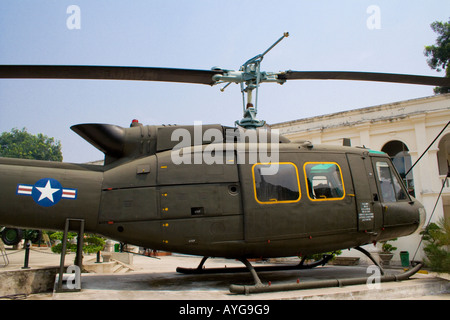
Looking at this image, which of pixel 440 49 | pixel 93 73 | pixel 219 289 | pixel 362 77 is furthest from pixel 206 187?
pixel 440 49

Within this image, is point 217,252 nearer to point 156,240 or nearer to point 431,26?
point 156,240

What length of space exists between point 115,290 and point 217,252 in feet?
6.37

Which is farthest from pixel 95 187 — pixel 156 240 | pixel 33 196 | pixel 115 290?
pixel 115 290

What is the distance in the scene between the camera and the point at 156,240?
6.34 m

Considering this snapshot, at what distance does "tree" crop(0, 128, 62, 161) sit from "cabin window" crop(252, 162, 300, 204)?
9247 centimetres

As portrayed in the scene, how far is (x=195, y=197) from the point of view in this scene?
21.1 feet

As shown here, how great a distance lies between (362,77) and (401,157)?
15906mm

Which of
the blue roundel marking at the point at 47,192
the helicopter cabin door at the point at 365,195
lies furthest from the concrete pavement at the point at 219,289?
the blue roundel marking at the point at 47,192

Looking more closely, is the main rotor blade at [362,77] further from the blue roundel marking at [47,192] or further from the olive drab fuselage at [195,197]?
the blue roundel marking at [47,192]

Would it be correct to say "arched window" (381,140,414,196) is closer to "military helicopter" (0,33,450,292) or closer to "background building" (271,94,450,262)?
"background building" (271,94,450,262)

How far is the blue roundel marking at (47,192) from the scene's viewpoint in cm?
610

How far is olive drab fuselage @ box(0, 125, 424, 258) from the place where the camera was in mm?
6223

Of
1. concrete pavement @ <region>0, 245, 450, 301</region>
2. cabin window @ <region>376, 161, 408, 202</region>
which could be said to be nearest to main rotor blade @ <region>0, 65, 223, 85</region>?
concrete pavement @ <region>0, 245, 450, 301</region>

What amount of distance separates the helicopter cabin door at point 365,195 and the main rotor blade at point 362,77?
66.8 inches
